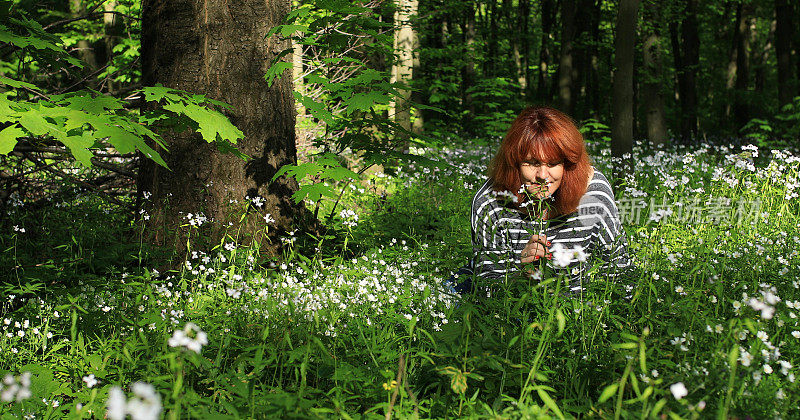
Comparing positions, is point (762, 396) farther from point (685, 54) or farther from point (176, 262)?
point (685, 54)

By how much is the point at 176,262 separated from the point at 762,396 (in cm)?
365

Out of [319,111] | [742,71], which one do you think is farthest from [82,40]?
[742,71]

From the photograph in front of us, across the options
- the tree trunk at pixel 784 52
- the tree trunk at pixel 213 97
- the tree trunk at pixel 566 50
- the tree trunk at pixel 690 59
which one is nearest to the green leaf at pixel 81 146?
the tree trunk at pixel 213 97

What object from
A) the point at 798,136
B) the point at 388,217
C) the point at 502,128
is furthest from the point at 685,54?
the point at 388,217

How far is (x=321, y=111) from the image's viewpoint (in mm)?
3750

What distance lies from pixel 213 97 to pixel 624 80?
17.4 ft

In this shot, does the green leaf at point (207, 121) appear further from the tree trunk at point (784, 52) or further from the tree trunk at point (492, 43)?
the tree trunk at point (492, 43)

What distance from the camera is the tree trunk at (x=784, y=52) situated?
14.1 m

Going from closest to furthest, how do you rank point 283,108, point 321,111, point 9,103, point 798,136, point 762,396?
point 762,396, point 9,103, point 321,111, point 283,108, point 798,136

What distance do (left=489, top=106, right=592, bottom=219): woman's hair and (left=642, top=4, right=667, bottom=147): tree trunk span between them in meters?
9.12

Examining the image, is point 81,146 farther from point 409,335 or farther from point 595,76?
point 595,76

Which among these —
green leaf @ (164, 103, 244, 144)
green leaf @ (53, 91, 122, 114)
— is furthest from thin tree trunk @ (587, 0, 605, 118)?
green leaf @ (53, 91, 122, 114)

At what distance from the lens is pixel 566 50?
54.9 feet

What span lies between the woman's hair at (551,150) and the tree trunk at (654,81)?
29.9 ft
